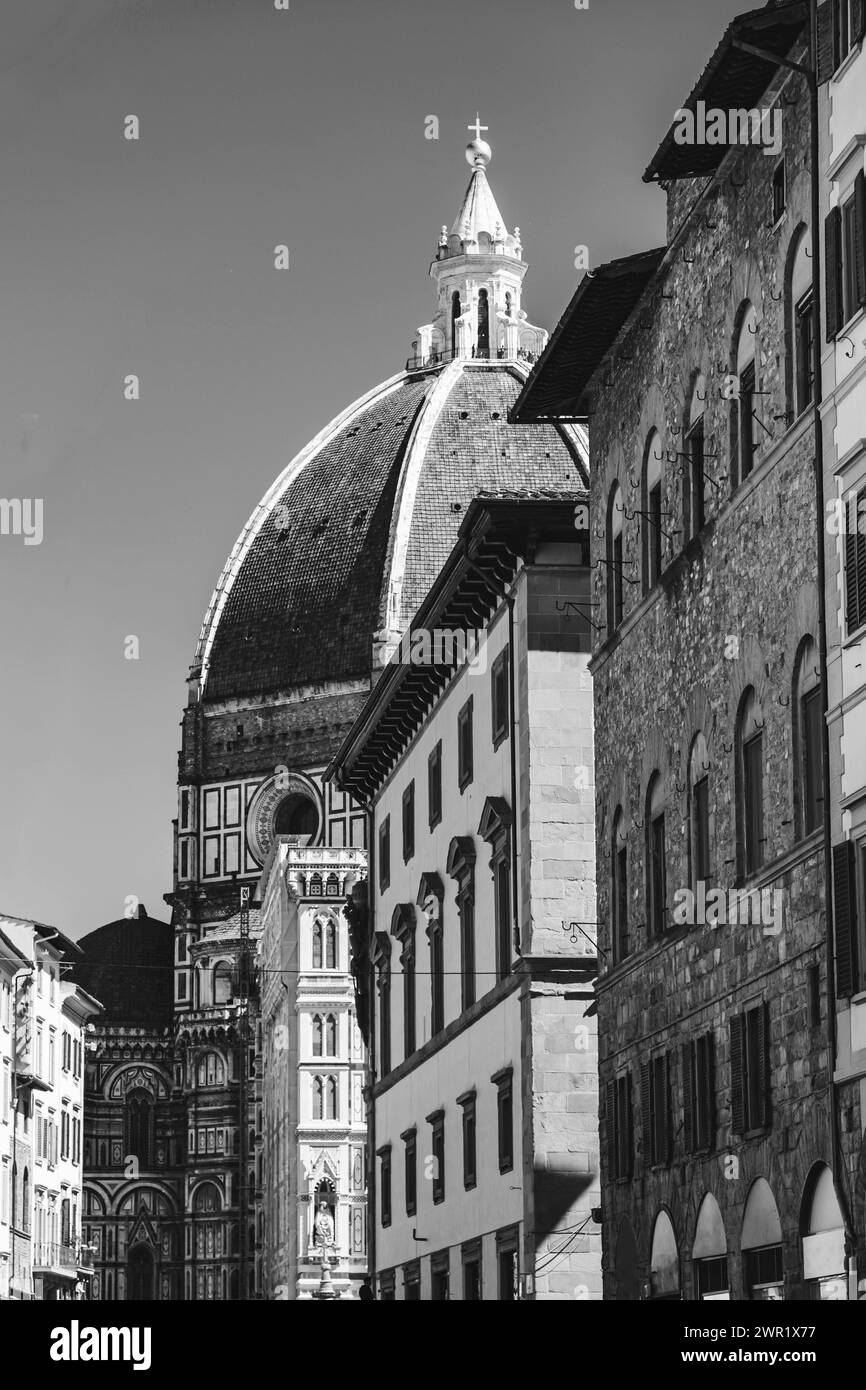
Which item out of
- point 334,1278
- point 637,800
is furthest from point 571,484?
point 637,800

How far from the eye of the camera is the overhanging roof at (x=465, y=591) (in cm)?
3866

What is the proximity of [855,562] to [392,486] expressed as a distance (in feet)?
381

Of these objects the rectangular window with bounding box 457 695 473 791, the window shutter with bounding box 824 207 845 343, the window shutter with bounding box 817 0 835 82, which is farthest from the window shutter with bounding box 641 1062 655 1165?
the window shutter with bounding box 817 0 835 82

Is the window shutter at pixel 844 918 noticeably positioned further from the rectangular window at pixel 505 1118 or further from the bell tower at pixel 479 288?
the bell tower at pixel 479 288

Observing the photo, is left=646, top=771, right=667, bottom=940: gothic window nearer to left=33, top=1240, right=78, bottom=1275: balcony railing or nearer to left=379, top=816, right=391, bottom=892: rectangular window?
left=379, top=816, right=391, bottom=892: rectangular window

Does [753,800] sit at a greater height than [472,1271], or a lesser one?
greater

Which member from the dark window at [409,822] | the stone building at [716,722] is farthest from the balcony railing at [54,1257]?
the stone building at [716,722]

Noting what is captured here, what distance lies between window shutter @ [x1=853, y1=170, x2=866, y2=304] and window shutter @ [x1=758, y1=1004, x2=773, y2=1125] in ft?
23.8

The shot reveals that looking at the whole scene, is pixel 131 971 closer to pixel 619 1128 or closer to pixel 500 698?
pixel 500 698

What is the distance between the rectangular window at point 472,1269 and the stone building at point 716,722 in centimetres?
780

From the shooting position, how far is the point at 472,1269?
4172 cm

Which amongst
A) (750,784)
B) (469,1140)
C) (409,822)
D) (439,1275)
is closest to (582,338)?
(750,784)

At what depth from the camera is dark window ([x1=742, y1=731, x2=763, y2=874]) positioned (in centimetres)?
2777

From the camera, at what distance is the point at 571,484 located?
438 ft
